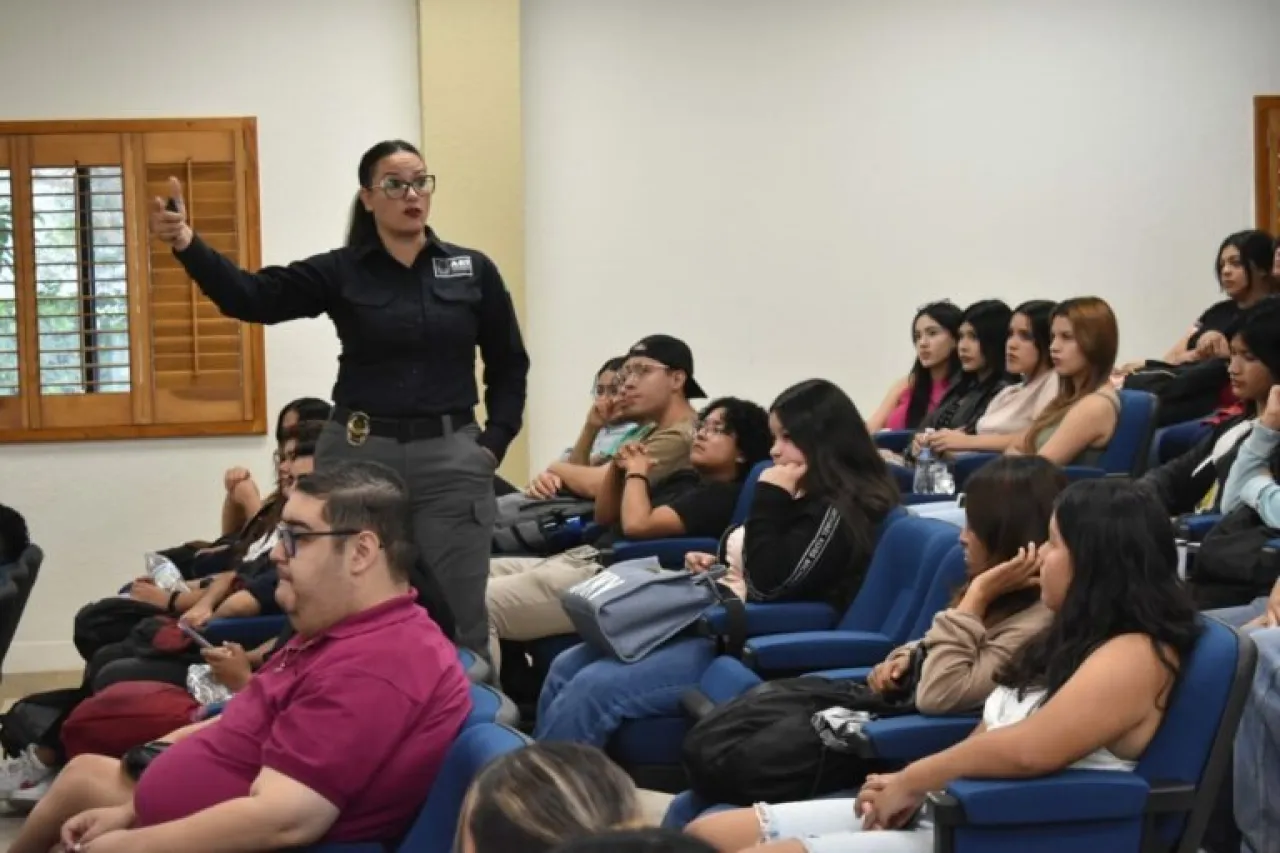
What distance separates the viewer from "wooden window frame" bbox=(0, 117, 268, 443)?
6.88 metres

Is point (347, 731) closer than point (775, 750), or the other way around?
point (347, 731)

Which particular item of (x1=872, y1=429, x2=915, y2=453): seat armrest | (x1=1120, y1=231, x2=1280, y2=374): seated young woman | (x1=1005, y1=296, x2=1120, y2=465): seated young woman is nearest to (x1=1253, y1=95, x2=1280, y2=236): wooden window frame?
(x1=1120, y1=231, x2=1280, y2=374): seated young woman

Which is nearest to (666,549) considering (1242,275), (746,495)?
(746,495)

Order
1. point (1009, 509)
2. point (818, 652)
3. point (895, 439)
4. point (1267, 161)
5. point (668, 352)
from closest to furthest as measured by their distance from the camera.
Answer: point (1009, 509), point (818, 652), point (668, 352), point (895, 439), point (1267, 161)

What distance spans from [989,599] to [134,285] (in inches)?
188

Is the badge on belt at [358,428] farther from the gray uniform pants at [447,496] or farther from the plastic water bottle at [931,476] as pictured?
the plastic water bottle at [931,476]

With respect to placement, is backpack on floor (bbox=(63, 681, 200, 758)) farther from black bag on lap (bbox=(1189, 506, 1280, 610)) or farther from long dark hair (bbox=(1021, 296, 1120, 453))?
long dark hair (bbox=(1021, 296, 1120, 453))

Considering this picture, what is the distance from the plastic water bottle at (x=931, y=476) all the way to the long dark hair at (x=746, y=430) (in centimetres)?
77

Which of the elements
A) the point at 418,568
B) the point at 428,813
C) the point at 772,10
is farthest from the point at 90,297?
the point at 428,813

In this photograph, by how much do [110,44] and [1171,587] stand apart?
5.47 metres

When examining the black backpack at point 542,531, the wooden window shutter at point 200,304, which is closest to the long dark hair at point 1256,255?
the black backpack at point 542,531

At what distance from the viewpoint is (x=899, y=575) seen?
12.8 feet

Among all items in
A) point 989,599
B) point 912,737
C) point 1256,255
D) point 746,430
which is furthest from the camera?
point 1256,255

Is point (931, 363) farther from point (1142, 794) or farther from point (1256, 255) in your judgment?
point (1142, 794)
